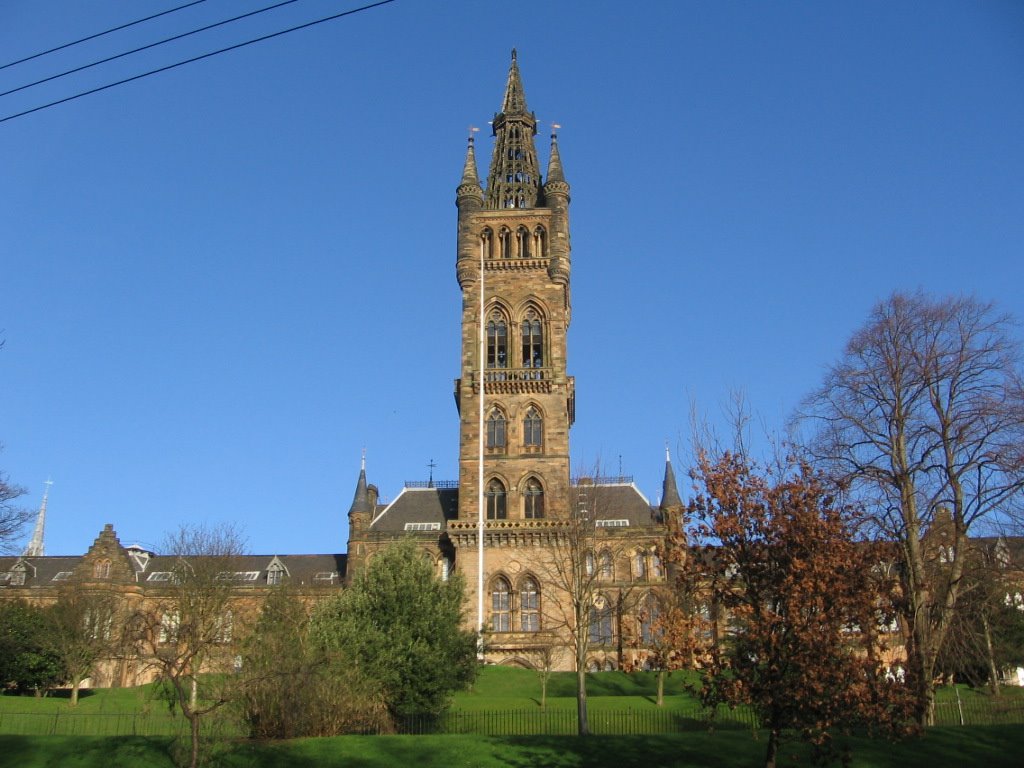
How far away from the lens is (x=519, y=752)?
27.6 metres

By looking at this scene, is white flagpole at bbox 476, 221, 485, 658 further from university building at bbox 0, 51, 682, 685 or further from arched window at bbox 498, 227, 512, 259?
arched window at bbox 498, 227, 512, 259

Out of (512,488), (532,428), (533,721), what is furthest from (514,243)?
(533,721)

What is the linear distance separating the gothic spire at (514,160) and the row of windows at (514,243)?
268 centimetres

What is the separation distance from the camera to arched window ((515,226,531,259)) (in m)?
64.2

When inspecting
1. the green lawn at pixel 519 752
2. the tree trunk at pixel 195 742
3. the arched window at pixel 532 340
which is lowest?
the green lawn at pixel 519 752

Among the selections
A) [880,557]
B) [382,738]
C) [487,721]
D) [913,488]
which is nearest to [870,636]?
[880,557]

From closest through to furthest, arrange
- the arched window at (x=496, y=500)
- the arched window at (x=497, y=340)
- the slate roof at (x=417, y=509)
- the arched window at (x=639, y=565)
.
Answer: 1. the arched window at (x=496, y=500)
2. the arched window at (x=639, y=565)
3. the arched window at (x=497, y=340)
4. the slate roof at (x=417, y=509)

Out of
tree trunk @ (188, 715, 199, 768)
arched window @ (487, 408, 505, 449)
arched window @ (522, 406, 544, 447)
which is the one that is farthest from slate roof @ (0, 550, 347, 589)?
tree trunk @ (188, 715, 199, 768)

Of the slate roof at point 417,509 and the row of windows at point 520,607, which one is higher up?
the slate roof at point 417,509

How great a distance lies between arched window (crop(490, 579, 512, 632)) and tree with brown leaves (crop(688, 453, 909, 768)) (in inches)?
1410

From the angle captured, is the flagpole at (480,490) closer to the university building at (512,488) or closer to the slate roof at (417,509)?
the university building at (512,488)

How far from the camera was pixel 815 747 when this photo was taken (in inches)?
837

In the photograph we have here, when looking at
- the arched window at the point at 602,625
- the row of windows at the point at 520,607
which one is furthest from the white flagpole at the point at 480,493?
the arched window at the point at 602,625

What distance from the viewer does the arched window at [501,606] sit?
57031mm
